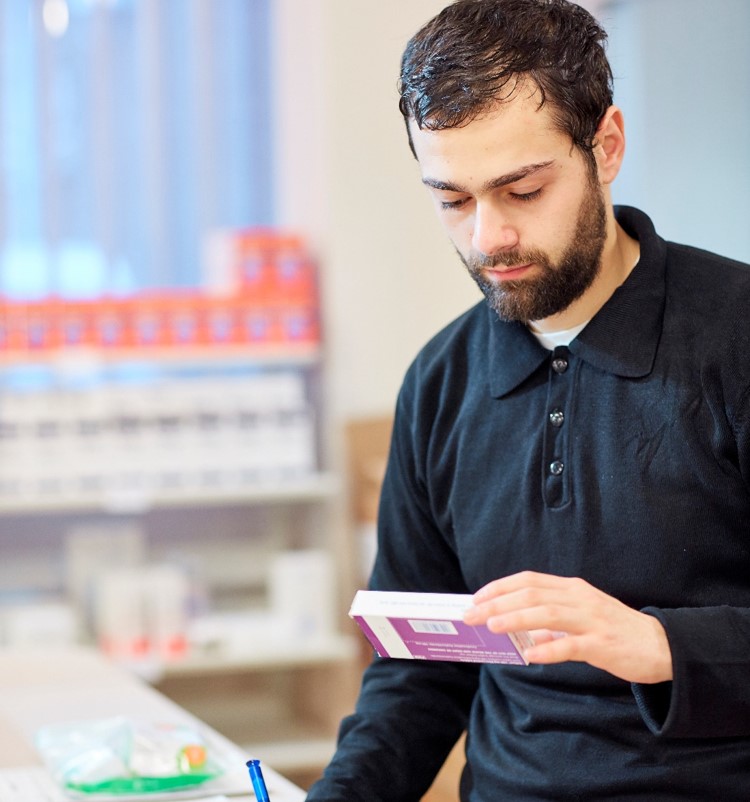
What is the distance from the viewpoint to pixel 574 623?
1077mm

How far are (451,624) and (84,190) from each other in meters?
3.52

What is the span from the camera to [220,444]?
3854mm

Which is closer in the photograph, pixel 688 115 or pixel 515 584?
pixel 515 584

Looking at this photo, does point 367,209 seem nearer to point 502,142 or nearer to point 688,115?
point 688,115

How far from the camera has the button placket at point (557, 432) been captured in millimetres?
1326

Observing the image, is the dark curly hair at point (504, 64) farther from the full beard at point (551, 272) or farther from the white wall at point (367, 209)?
the white wall at point (367, 209)

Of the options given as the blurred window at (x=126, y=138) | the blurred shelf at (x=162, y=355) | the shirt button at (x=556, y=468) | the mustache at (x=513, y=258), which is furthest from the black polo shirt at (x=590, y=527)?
the blurred window at (x=126, y=138)

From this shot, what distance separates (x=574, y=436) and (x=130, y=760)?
0.60 meters

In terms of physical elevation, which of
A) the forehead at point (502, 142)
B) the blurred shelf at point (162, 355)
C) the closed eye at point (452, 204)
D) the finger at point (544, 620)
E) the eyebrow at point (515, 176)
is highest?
the forehead at point (502, 142)

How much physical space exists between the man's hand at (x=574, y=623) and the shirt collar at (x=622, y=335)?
0.30m

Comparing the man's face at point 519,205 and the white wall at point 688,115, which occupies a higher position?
the white wall at point 688,115

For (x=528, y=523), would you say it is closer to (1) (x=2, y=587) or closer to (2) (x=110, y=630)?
(2) (x=110, y=630)

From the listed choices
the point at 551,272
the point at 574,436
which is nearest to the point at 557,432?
the point at 574,436

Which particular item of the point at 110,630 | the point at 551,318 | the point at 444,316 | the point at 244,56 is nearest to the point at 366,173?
the point at 444,316
